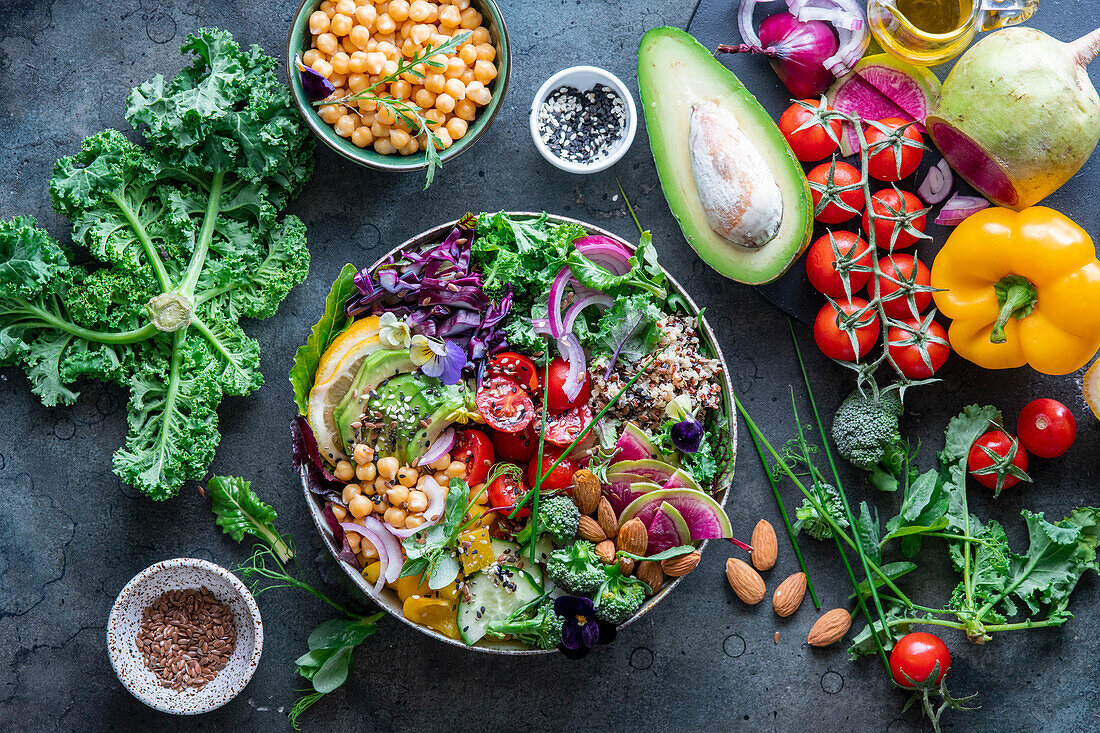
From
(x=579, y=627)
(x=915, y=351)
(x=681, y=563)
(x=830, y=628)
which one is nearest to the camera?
(x=579, y=627)

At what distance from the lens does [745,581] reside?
2.16 m

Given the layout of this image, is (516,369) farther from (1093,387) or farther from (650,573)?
(1093,387)

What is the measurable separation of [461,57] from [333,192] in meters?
0.54

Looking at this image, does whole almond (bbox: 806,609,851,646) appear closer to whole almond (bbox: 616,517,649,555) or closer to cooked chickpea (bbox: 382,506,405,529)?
whole almond (bbox: 616,517,649,555)

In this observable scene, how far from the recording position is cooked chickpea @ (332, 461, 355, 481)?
194cm

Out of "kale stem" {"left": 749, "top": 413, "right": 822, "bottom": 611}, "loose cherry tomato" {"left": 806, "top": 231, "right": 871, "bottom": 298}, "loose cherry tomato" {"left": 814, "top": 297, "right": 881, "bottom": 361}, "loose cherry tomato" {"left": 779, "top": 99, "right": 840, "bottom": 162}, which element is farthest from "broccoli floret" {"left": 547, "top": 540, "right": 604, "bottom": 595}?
"loose cherry tomato" {"left": 779, "top": 99, "right": 840, "bottom": 162}

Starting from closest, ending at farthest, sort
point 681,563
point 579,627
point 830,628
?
point 579,627 → point 681,563 → point 830,628

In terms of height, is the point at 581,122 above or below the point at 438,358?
above

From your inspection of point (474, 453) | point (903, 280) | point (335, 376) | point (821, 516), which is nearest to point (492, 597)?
point (474, 453)

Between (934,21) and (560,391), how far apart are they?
56.3 inches

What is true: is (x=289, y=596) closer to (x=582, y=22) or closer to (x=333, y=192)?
(x=333, y=192)

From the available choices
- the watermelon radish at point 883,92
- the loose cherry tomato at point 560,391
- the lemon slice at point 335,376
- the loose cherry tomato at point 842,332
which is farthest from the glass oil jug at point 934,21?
the lemon slice at point 335,376

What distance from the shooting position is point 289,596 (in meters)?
2.19

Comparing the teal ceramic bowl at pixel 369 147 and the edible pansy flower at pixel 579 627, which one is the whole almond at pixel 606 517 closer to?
the edible pansy flower at pixel 579 627
